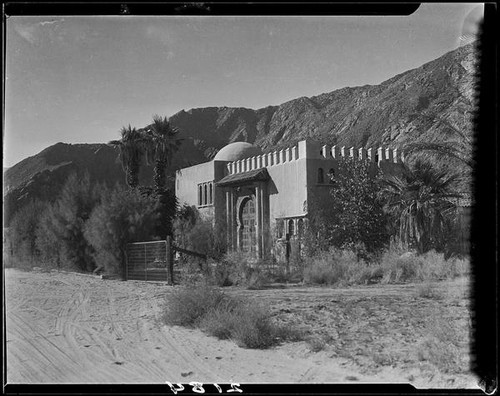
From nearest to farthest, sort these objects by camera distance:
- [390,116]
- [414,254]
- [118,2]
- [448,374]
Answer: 1. [118,2]
2. [448,374]
3. [414,254]
4. [390,116]

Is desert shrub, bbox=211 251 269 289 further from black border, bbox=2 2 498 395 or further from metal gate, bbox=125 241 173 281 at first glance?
black border, bbox=2 2 498 395

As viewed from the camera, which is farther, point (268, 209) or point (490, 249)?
point (268, 209)

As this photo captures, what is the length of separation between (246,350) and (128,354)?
1653mm

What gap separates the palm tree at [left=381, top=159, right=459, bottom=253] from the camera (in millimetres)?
20859

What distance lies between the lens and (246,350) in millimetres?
8133

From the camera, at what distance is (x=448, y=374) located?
6.43m

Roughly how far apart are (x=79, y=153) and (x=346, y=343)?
46403mm

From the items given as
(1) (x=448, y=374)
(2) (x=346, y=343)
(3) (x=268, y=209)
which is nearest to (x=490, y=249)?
(1) (x=448, y=374)

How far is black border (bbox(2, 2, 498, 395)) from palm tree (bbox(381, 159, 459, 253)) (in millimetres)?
14962

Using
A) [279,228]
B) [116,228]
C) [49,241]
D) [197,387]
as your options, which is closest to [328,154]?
[279,228]

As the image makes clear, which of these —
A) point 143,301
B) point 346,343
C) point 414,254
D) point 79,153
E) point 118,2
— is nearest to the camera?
point 118,2

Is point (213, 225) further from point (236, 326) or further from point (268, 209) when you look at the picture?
point (236, 326)

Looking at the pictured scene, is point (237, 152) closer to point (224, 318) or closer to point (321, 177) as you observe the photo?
point (321, 177)

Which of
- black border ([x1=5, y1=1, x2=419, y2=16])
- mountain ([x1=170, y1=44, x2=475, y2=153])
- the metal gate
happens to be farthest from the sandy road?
mountain ([x1=170, y1=44, x2=475, y2=153])
